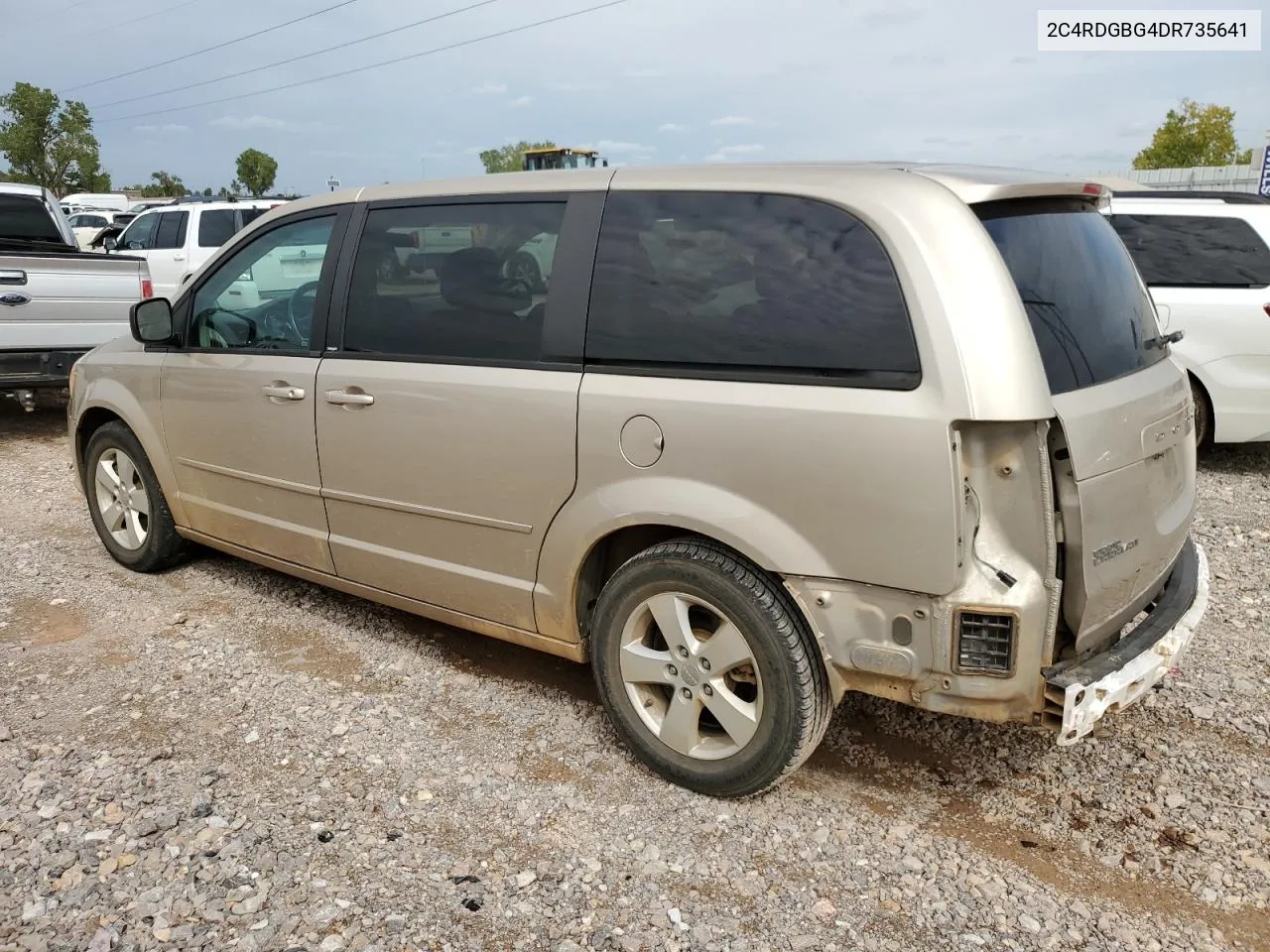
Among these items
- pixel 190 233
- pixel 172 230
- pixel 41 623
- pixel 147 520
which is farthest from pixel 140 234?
pixel 41 623

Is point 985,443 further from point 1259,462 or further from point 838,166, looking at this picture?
point 1259,462

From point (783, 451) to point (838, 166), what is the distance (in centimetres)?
89

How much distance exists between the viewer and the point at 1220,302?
22.2 ft

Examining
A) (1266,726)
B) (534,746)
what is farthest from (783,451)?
(1266,726)

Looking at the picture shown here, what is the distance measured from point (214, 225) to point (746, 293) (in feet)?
44.6

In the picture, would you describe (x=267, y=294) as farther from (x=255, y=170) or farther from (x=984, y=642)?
(x=255, y=170)

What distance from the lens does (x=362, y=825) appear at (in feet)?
9.91

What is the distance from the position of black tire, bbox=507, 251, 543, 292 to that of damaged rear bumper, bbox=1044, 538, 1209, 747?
196 centimetres

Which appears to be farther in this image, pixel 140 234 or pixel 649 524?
pixel 140 234

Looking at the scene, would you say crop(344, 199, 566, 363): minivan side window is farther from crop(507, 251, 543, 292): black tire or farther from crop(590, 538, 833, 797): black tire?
crop(590, 538, 833, 797): black tire

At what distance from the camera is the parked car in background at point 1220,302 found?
6.70 metres

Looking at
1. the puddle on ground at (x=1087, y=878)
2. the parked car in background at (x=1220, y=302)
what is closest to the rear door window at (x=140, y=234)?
the parked car in background at (x=1220, y=302)

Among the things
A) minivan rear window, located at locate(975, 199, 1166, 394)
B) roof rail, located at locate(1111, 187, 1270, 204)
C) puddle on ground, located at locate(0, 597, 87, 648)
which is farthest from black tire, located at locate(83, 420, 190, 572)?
roof rail, located at locate(1111, 187, 1270, 204)

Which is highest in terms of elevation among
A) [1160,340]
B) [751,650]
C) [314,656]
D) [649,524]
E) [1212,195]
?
[1212,195]
